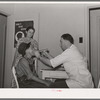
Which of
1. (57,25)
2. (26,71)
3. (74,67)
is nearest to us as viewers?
(74,67)

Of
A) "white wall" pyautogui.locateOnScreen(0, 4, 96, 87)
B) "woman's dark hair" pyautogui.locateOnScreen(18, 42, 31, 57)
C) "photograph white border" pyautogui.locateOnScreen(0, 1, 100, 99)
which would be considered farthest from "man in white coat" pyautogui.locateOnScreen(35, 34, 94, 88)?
"white wall" pyautogui.locateOnScreen(0, 4, 96, 87)

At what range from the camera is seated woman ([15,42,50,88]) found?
4.49 ft

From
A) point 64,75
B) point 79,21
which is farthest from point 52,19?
point 64,75

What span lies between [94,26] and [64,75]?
2.87 ft

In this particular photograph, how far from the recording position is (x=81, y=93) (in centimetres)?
113

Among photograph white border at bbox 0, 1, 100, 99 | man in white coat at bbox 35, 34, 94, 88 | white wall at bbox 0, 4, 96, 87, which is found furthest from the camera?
white wall at bbox 0, 4, 96, 87

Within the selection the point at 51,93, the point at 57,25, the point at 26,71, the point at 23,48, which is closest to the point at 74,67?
the point at 51,93

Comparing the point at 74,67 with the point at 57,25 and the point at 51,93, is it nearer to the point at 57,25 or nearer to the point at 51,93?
the point at 51,93

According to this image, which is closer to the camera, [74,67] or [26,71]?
[74,67]

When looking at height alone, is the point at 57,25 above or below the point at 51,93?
above

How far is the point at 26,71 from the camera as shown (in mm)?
1529

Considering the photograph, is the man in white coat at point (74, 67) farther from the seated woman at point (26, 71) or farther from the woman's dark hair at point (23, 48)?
the woman's dark hair at point (23, 48)

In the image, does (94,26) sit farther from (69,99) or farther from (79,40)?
(69,99)

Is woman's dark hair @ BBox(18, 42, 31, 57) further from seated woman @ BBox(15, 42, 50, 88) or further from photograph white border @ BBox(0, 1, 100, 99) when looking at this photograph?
photograph white border @ BBox(0, 1, 100, 99)
